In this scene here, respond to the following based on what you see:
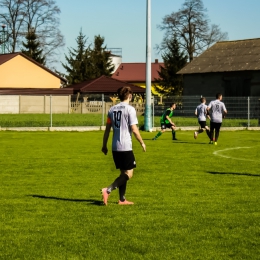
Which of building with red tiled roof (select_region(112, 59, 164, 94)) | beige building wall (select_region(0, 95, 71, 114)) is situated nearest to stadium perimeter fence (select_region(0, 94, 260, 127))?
beige building wall (select_region(0, 95, 71, 114))

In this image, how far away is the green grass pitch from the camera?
309 inches

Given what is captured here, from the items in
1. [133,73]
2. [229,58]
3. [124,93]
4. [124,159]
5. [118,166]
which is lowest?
[118,166]

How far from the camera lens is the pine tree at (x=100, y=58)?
307 ft

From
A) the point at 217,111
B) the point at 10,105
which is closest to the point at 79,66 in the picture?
the point at 10,105

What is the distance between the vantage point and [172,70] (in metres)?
82.1

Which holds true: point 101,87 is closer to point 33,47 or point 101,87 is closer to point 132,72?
point 33,47

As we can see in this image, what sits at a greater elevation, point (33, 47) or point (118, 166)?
point (33, 47)

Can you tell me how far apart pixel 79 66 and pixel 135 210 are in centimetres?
8279

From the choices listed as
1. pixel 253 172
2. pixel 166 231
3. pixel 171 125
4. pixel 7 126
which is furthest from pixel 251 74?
pixel 166 231

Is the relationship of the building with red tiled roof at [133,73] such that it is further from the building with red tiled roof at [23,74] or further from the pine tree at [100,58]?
the building with red tiled roof at [23,74]

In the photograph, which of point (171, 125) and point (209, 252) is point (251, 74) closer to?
point (171, 125)

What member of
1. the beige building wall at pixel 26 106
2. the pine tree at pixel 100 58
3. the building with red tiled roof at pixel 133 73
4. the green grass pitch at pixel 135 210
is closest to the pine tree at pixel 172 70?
the pine tree at pixel 100 58

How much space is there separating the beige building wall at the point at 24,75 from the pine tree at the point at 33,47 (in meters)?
4.85

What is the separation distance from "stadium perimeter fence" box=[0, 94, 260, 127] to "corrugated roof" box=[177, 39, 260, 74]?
658 centimetres
